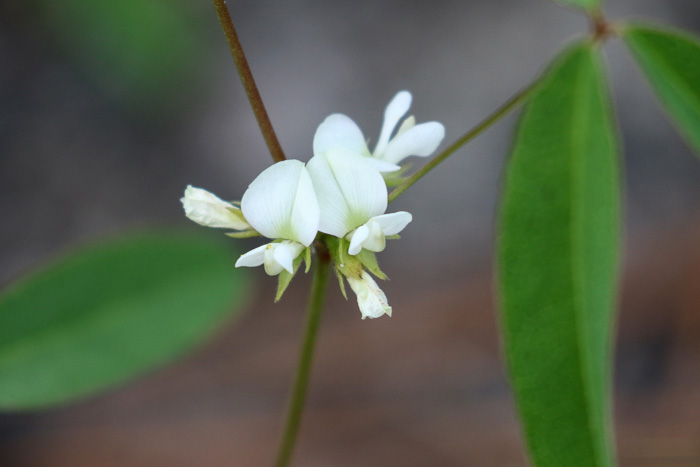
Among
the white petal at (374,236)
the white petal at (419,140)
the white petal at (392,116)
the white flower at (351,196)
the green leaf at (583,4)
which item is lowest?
the white petal at (374,236)

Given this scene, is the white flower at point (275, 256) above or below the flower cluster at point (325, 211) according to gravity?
below

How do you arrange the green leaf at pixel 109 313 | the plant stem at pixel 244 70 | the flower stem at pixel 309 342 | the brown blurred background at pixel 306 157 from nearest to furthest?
1. the plant stem at pixel 244 70
2. the flower stem at pixel 309 342
3. the green leaf at pixel 109 313
4. the brown blurred background at pixel 306 157

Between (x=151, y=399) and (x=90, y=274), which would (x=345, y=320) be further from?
(x=90, y=274)

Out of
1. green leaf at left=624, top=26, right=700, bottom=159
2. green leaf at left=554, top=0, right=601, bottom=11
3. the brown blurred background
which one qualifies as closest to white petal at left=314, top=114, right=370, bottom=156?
green leaf at left=554, top=0, right=601, bottom=11

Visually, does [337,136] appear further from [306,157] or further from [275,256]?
[306,157]

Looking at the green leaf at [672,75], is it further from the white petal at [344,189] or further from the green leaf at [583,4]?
the white petal at [344,189]

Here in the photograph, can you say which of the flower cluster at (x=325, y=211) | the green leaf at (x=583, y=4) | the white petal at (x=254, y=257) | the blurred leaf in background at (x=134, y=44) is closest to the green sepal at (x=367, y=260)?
the flower cluster at (x=325, y=211)

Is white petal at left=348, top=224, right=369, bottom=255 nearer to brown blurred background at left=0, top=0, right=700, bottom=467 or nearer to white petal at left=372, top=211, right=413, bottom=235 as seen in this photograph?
white petal at left=372, top=211, right=413, bottom=235
